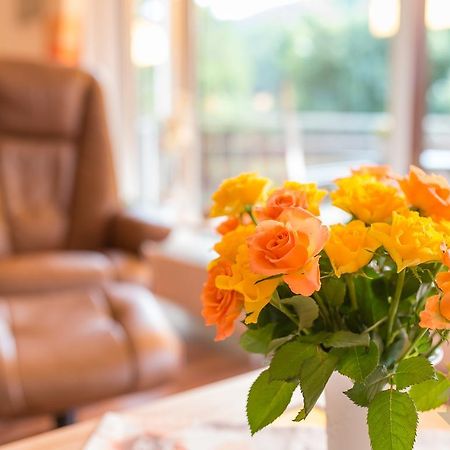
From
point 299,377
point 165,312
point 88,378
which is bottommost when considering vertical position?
point 165,312

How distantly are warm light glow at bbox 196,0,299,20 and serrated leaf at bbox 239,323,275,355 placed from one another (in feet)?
8.08

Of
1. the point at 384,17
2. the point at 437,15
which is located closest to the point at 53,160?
the point at 384,17

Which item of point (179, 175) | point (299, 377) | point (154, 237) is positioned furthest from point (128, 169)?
point (299, 377)

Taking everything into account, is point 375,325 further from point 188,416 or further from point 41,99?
point 41,99

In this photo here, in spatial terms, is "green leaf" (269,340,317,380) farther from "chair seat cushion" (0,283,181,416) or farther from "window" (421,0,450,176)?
"window" (421,0,450,176)

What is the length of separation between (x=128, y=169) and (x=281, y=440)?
2.81 metres

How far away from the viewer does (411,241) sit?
23.3 inches

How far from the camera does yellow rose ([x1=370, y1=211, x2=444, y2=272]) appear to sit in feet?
1.94

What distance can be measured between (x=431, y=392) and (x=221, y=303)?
0.24m

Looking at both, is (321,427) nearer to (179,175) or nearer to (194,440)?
(194,440)

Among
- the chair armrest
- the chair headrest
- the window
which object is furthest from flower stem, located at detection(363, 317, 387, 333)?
the chair headrest

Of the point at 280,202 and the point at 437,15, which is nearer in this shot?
the point at 280,202

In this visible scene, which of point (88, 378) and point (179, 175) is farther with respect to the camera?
point (179, 175)

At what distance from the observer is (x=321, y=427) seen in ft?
3.16
